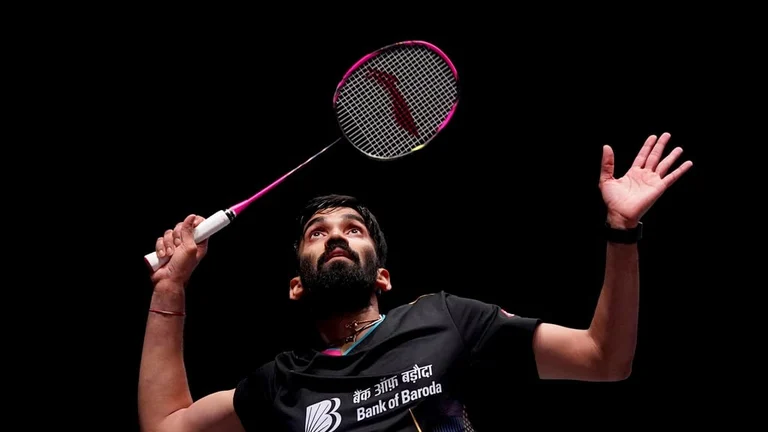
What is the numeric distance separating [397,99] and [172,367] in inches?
41.7

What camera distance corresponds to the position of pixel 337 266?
2656 millimetres

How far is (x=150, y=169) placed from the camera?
11.3 feet

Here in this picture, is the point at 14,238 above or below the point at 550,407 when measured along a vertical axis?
above

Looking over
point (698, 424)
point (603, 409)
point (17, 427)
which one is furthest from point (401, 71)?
point (17, 427)

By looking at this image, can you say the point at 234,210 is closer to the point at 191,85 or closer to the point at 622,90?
the point at 191,85

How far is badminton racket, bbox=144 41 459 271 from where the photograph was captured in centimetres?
282

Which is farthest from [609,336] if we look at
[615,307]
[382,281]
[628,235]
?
[382,281]

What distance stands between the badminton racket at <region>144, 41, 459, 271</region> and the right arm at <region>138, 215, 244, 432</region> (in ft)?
1.26

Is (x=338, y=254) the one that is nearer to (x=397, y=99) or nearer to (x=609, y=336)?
(x=397, y=99)

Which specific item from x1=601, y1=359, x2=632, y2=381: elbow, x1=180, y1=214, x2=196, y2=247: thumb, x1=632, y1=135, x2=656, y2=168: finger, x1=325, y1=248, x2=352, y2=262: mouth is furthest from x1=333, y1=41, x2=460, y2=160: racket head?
x1=601, y1=359, x2=632, y2=381: elbow

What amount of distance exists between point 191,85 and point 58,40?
→ 0.50 metres

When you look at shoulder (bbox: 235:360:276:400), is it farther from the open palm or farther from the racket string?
the open palm

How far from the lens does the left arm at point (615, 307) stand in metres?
2.16

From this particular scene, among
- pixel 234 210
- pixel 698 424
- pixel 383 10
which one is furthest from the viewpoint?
pixel 383 10
